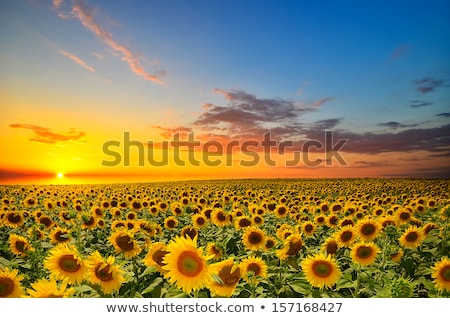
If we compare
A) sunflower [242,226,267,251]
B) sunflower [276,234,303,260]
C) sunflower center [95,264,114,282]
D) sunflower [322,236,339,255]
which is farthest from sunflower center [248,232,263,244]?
sunflower center [95,264,114,282]

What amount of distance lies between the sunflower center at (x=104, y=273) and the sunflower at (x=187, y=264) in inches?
14.3

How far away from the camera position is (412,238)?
3.86 metres

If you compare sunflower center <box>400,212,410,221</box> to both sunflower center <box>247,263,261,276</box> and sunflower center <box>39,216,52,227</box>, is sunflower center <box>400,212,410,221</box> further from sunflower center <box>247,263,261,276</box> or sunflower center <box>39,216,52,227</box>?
sunflower center <box>39,216,52,227</box>

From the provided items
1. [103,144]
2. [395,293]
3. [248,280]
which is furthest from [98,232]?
[395,293]

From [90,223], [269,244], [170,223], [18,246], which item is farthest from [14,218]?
[269,244]

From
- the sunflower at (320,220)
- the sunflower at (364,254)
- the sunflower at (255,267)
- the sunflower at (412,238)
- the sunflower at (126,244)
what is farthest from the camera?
the sunflower at (320,220)

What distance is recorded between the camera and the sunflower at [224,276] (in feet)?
8.20

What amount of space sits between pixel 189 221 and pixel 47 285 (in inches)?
108

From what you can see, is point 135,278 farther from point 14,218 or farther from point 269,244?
point 14,218

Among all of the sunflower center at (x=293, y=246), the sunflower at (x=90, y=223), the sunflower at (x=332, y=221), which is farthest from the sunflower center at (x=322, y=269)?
the sunflower at (x=90, y=223)

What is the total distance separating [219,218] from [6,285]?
2.37 m

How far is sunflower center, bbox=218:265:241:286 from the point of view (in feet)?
8.28

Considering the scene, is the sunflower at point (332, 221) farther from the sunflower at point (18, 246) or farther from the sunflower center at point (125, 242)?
the sunflower at point (18, 246)
